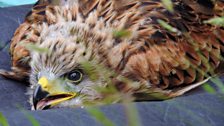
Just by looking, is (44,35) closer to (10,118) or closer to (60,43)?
(60,43)

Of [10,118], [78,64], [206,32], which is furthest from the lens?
[206,32]

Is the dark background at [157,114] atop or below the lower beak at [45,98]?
atop

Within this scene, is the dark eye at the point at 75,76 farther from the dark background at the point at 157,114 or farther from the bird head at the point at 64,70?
the dark background at the point at 157,114

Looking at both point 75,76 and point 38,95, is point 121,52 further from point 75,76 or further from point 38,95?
point 38,95

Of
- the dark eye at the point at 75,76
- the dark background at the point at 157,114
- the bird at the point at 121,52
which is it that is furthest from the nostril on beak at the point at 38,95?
the dark background at the point at 157,114

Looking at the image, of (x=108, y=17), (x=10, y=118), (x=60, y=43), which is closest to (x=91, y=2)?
(x=108, y=17)

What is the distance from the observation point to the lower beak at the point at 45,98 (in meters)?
3.06

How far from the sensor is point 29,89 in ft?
11.0

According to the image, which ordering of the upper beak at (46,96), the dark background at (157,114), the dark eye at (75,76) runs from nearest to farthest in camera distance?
the dark background at (157,114), the upper beak at (46,96), the dark eye at (75,76)

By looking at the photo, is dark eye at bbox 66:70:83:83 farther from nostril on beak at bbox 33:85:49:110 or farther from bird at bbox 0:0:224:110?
nostril on beak at bbox 33:85:49:110

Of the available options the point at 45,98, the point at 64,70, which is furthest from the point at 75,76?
the point at 45,98

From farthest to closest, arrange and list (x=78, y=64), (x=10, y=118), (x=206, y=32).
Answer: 1. (x=206, y=32)
2. (x=78, y=64)
3. (x=10, y=118)

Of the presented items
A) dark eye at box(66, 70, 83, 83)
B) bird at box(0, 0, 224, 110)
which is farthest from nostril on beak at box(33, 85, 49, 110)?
dark eye at box(66, 70, 83, 83)

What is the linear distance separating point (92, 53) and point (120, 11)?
310mm
